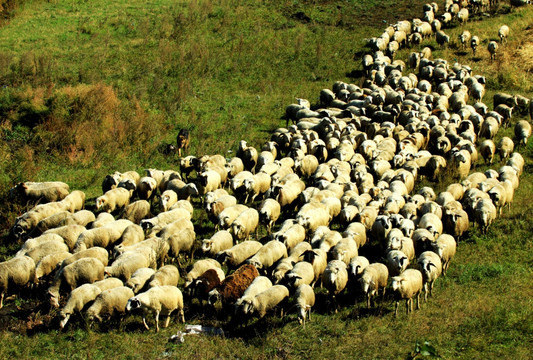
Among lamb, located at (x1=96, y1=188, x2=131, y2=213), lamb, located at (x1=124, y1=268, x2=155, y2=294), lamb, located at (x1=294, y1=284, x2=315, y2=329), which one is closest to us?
lamb, located at (x1=294, y1=284, x2=315, y2=329)

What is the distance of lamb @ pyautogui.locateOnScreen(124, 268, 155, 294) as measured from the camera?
1206cm

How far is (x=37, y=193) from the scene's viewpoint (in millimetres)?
16969

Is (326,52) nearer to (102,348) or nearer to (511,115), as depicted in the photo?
(511,115)

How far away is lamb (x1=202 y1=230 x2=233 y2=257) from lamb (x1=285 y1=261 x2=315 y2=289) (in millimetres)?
2313

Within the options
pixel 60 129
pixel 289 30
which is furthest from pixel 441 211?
pixel 289 30


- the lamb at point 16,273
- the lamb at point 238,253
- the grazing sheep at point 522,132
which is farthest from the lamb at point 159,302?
the grazing sheep at point 522,132

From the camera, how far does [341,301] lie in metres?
12.8

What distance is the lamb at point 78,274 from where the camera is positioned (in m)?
12.2

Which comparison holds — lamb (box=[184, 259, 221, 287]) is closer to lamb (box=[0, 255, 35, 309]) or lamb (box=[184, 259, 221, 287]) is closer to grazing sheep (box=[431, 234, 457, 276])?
lamb (box=[0, 255, 35, 309])

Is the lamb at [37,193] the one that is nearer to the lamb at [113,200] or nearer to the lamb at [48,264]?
the lamb at [113,200]

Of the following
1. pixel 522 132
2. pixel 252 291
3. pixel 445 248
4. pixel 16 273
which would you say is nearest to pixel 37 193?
pixel 16 273

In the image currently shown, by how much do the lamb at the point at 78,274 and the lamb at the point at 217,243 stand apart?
2643 millimetres

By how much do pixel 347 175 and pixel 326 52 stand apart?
16.0 m

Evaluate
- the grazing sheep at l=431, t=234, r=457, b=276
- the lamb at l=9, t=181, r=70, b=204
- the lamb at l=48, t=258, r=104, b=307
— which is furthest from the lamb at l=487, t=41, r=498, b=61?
the lamb at l=48, t=258, r=104, b=307
